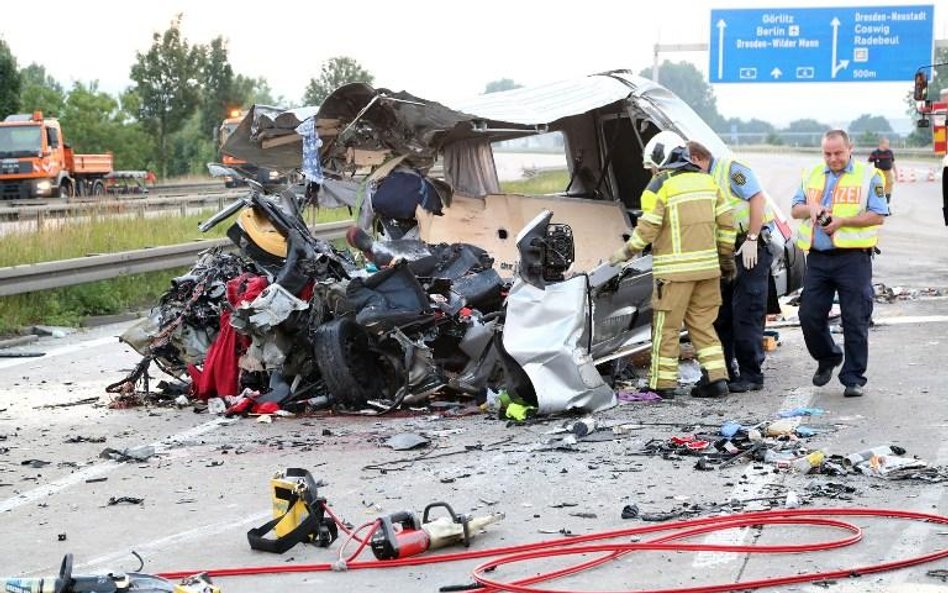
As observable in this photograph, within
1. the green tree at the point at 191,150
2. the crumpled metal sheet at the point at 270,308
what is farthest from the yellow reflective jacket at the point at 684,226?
the green tree at the point at 191,150

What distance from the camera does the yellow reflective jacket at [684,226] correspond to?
877 cm

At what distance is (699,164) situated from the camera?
908 cm

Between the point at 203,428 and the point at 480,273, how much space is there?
7.66ft

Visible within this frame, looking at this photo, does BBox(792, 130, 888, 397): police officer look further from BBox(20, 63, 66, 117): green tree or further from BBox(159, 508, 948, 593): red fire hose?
BBox(20, 63, 66, 117): green tree

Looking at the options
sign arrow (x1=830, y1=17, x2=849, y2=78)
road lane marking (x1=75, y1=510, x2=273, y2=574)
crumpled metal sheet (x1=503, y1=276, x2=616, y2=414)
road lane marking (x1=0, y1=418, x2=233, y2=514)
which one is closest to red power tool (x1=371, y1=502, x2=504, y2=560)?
road lane marking (x1=75, y1=510, x2=273, y2=574)

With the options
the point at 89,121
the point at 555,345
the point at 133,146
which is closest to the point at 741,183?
the point at 555,345

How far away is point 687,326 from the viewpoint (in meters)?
8.95

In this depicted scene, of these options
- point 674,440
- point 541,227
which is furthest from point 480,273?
point 674,440

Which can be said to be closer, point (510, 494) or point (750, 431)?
point (510, 494)

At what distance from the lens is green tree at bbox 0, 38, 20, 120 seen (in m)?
46.4

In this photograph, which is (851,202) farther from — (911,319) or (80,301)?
(80,301)

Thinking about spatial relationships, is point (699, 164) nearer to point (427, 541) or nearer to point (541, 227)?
point (541, 227)

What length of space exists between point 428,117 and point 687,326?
2.30 m

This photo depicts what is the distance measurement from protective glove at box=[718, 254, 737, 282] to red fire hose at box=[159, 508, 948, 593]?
3.43 metres
